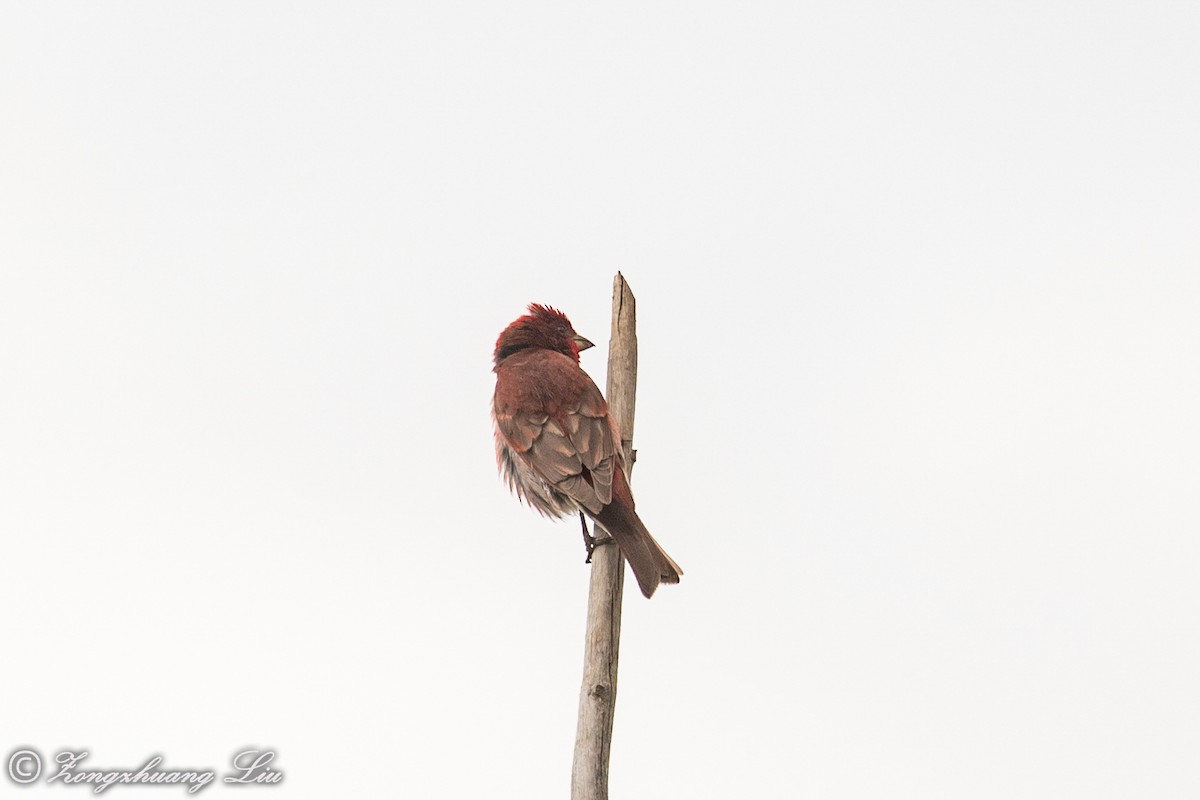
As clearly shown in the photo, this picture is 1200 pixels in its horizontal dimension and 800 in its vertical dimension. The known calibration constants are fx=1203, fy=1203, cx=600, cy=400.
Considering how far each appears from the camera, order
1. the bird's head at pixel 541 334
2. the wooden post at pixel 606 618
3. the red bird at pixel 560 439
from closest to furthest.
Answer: the wooden post at pixel 606 618, the red bird at pixel 560 439, the bird's head at pixel 541 334

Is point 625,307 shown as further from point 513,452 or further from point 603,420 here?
point 513,452

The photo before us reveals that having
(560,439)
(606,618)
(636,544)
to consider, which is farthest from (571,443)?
(606,618)

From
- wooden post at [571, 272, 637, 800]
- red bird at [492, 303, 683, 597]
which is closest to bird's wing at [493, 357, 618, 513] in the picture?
red bird at [492, 303, 683, 597]

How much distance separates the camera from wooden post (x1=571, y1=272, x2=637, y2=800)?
5426 mm

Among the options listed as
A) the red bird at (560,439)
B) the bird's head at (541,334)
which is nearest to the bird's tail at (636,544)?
the red bird at (560,439)

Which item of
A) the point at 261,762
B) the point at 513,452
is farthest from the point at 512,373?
the point at 261,762

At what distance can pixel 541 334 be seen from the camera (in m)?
7.96

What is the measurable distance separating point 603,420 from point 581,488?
0.42 metres

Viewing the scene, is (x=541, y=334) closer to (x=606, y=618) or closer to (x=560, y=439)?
(x=560, y=439)

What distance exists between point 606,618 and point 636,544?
57 centimetres

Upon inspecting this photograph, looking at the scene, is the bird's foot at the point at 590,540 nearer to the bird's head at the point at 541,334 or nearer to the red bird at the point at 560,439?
the red bird at the point at 560,439

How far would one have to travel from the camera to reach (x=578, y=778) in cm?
539

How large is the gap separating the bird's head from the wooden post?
116 cm

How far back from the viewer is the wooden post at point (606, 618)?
17.8ft
